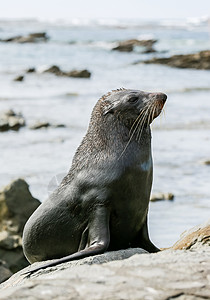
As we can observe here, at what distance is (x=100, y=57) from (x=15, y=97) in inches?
903

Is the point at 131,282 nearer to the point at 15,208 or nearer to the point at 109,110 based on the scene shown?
the point at 109,110

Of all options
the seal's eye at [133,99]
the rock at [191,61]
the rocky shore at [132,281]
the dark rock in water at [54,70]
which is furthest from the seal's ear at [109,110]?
the rock at [191,61]

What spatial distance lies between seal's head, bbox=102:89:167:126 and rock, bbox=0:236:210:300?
1.64 metres

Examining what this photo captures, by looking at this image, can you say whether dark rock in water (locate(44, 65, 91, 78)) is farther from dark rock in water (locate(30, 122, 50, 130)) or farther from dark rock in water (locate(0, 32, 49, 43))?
dark rock in water (locate(0, 32, 49, 43))

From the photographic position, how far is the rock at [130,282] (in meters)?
3.02

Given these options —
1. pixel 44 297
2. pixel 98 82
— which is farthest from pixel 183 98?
pixel 44 297

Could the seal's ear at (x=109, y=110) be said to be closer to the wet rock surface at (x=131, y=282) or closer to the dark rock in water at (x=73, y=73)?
the wet rock surface at (x=131, y=282)

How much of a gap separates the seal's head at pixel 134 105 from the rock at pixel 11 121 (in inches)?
432

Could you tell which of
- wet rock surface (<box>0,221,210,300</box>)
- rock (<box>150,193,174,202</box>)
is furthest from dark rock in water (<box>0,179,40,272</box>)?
wet rock surface (<box>0,221,210,300</box>)

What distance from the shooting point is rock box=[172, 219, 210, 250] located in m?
5.23

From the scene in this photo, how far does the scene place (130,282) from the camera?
3.14 meters

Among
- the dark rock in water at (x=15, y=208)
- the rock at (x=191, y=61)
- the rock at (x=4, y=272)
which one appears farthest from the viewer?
the rock at (x=191, y=61)

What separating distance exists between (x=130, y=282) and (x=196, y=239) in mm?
2257

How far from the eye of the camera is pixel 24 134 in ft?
50.1
